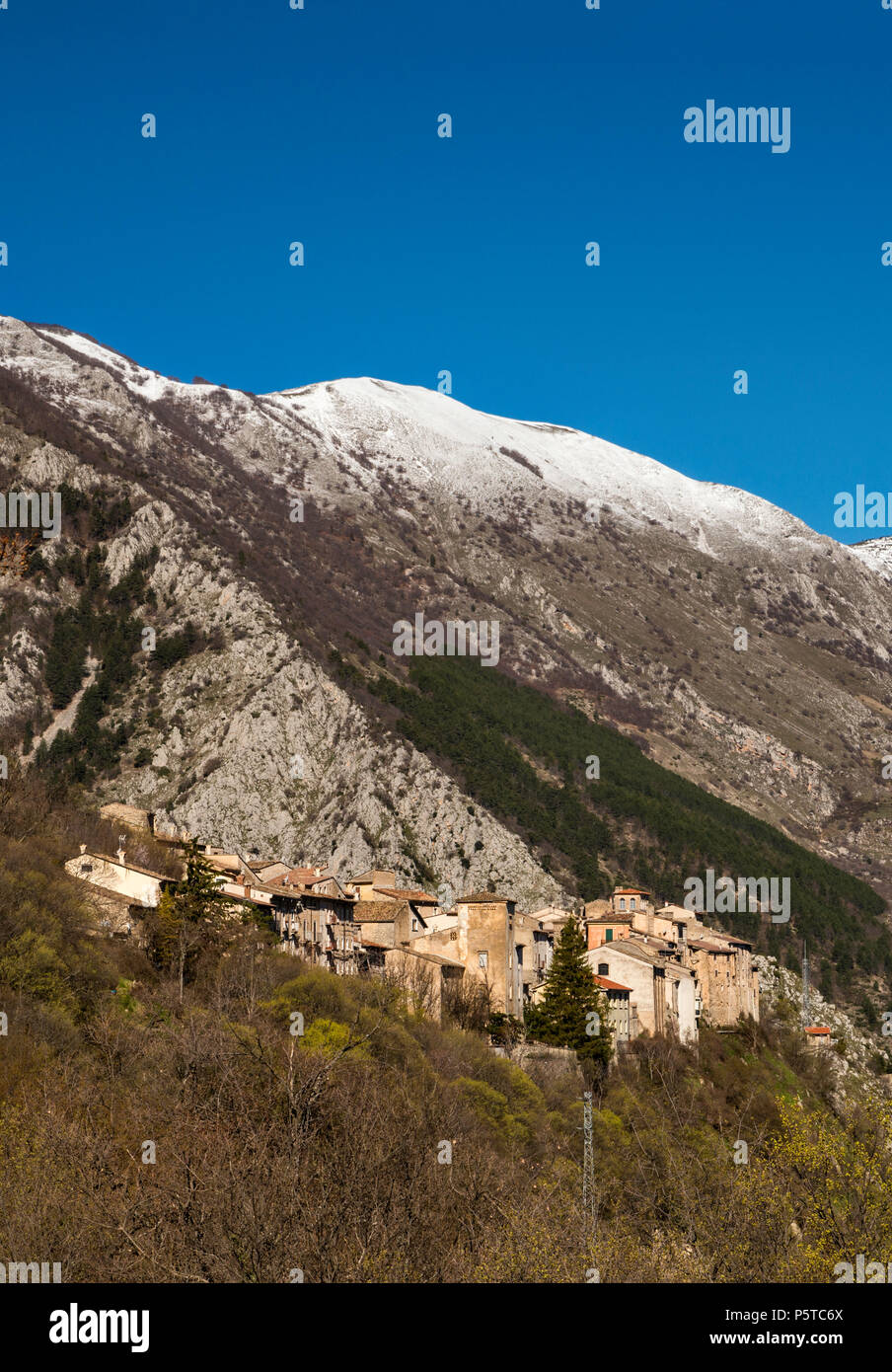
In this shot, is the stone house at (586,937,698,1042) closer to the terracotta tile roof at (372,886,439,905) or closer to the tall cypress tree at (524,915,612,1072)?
the tall cypress tree at (524,915,612,1072)

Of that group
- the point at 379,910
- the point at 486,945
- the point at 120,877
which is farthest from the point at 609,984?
the point at 120,877

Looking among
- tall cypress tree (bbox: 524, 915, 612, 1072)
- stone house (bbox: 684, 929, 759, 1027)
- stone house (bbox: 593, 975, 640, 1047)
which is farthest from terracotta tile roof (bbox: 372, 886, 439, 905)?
tall cypress tree (bbox: 524, 915, 612, 1072)

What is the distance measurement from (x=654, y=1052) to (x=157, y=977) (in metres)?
31.3

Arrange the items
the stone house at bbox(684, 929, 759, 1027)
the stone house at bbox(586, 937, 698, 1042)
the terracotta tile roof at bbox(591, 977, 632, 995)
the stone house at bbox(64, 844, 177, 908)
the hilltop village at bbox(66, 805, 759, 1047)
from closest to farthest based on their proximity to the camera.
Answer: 1. the stone house at bbox(64, 844, 177, 908)
2. the hilltop village at bbox(66, 805, 759, 1047)
3. the terracotta tile roof at bbox(591, 977, 632, 995)
4. the stone house at bbox(586, 937, 698, 1042)
5. the stone house at bbox(684, 929, 759, 1027)

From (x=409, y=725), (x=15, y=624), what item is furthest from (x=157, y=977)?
(x=15, y=624)

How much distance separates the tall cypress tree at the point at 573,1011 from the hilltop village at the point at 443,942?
3.27 meters

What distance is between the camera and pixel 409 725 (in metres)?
152

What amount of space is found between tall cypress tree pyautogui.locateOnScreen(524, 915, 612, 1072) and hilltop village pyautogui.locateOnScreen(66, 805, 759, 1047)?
3.27 m

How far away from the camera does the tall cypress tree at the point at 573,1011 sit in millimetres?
70125

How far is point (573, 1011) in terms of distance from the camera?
234 ft

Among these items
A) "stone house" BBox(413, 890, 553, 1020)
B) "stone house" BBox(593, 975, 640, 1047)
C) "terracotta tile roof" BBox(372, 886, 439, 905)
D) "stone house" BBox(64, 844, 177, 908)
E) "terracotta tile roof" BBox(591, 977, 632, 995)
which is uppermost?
"stone house" BBox(64, 844, 177, 908)

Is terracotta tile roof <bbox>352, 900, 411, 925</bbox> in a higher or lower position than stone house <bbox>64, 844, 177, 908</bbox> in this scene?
lower

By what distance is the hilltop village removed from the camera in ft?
223

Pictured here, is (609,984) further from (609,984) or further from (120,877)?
(120,877)
